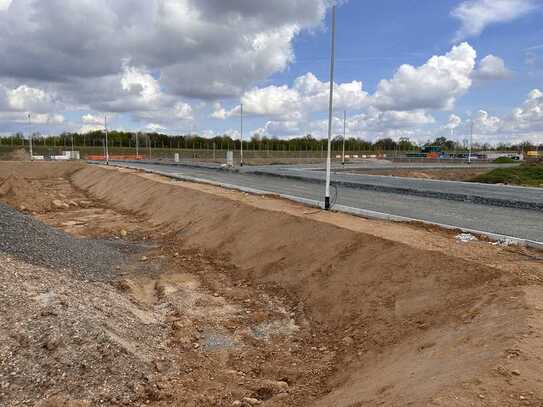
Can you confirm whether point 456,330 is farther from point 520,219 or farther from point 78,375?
point 520,219

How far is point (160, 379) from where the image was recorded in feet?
20.1

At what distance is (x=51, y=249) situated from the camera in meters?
10.5

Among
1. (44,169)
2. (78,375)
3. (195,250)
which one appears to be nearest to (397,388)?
(78,375)

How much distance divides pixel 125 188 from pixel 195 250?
16239 mm

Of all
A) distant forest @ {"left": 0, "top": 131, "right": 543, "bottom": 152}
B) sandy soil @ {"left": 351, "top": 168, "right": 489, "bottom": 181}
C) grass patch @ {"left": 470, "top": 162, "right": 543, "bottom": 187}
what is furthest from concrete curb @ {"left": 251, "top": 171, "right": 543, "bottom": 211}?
distant forest @ {"left": 0, "top": 131, "right": 543, "bottom": 152}

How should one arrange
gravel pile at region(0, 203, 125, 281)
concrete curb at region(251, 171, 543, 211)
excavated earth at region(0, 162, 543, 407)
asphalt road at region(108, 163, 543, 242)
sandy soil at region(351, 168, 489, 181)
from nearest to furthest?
excavated earth at region(0, 162, 543, 407) < gravel pile at region(0, 203, 125, 281) < asphalt road at region(108, 163, 543, 242) < concrete curb at region(251, 171, 543, 211) < sandy soil at region(351, 168, 489, 181)

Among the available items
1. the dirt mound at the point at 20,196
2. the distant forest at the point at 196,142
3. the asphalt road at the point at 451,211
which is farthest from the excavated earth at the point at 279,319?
the distant forest at the point at 196,142

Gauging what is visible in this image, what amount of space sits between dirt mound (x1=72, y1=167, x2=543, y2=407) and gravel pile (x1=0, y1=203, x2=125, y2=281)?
350 cm

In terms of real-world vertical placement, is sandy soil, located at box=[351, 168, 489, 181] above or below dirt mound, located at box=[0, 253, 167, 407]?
above

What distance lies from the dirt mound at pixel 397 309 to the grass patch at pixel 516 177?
25.7 metres

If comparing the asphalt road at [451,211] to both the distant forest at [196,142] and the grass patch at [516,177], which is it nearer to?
the grass patch at [516,177]

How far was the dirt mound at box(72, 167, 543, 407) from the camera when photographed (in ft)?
13.9

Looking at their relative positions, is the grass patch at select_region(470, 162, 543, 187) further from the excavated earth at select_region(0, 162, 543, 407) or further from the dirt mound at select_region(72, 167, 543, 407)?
the dirt mound at select_region(72, 167, 543, 407)

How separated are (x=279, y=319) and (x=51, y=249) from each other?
5.98m
